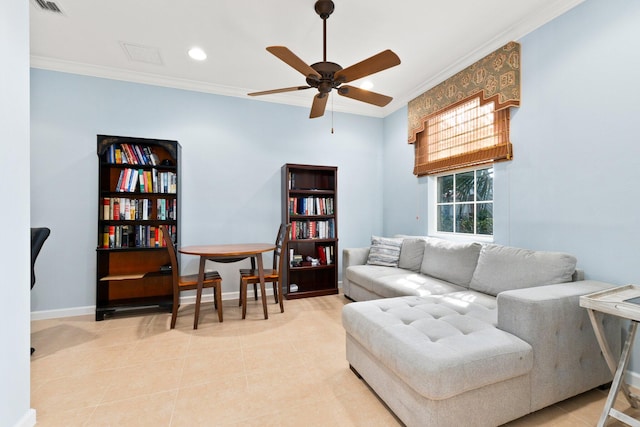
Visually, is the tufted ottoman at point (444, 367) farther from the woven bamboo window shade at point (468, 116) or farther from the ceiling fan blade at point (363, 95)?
the woven bamboo window shade at point (468, 116)

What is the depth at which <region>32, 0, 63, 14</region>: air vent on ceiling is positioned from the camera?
2.23m

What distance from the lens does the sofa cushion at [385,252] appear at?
3.51 m

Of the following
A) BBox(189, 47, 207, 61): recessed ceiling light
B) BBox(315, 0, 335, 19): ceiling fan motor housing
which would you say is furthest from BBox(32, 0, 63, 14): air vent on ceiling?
BBox(315, 0, 335, 19): ceiling fan motor housing

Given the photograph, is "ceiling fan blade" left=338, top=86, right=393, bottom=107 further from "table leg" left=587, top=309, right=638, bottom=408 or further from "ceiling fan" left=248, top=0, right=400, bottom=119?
"table leg" left=587, top=309, right=638, bottom=408

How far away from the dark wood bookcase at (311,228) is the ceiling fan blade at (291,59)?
1.74 metres

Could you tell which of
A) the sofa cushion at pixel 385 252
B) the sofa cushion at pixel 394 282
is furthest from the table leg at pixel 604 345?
the sofa cushion at pixel 385 252

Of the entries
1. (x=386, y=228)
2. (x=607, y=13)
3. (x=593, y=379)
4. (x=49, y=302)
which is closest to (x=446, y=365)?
(x=593, y=379)

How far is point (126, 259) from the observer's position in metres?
3.36

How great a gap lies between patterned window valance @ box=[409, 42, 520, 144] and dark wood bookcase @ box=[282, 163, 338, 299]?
1.53 m

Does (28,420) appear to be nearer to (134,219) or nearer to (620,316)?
(134,219)

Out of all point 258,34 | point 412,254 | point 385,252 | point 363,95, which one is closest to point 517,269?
point 412,254

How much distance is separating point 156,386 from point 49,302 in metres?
2.25

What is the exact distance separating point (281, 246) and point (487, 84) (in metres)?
2.75

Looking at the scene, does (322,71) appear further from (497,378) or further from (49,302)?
(49,302)
